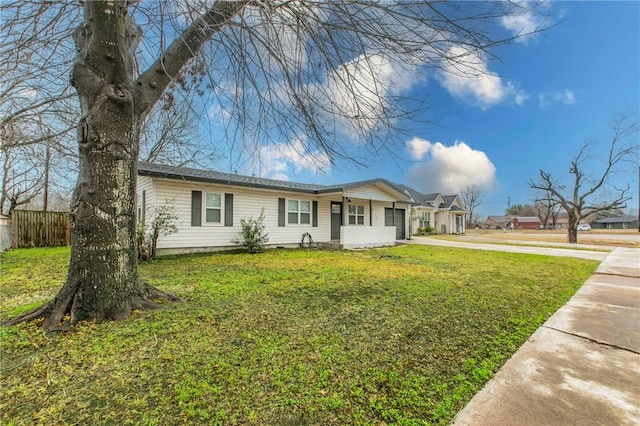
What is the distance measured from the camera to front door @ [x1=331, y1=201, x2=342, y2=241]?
49.2ft

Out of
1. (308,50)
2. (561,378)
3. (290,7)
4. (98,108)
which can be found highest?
(290,7)

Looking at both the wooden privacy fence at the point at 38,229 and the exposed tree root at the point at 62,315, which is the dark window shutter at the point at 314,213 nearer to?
the wooden privacy fence at the point at 38,229

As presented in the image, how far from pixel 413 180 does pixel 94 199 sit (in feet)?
14.6

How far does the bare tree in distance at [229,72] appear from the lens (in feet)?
9.55

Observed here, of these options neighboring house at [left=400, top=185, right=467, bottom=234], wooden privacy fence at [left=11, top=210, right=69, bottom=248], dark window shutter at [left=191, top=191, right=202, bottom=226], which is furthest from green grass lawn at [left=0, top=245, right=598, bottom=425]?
neighboring house at [left=400, top=185, right=467, bottom=234]

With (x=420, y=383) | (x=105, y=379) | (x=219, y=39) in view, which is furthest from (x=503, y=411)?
(x=219, y=39)

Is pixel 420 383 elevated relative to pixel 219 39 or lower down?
lower down

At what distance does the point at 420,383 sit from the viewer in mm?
2172

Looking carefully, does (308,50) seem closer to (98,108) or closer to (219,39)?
(219,39)

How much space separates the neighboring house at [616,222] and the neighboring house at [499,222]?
2420 cm

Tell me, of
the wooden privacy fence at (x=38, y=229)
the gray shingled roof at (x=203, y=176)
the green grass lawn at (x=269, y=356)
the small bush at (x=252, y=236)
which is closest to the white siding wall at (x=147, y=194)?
the gray shingled roof at (x=203, y=176)

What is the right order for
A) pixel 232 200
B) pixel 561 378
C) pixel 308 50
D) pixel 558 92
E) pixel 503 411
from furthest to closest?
pixel 232 200, pixel 558 92, pixel 308 50, pixel 561 378, pixel 503 411

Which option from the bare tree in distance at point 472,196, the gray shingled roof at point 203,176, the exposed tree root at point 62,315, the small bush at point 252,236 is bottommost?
the exposed tree root at point 62,315

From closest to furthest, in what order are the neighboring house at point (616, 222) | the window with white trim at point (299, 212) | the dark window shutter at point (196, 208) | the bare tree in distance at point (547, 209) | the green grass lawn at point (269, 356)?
the green grass lawn at point (269, 356) → the dark window shutter at point (196, 208) → the window with white trim at point (299, 212) → the bare tree in distance at point (547, 209) → the neighboring house at point (616, 222)
